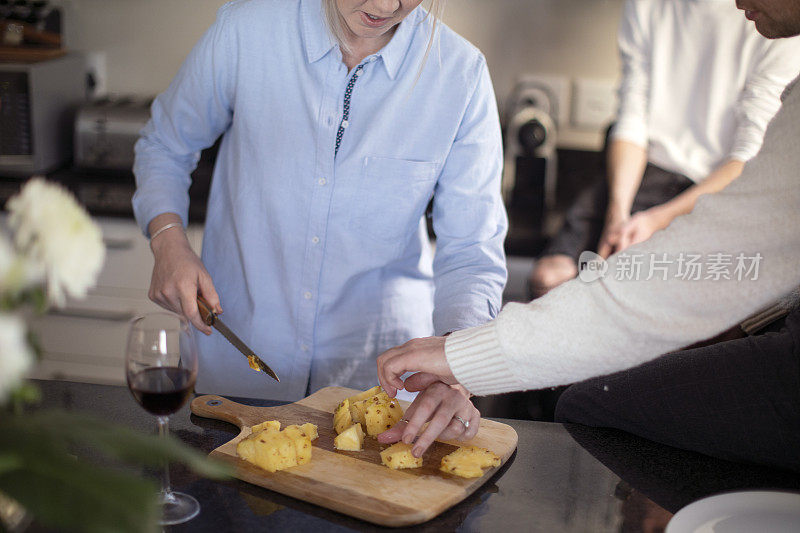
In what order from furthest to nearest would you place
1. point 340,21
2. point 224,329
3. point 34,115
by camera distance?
point 34,115
point 340,21
point 224,329

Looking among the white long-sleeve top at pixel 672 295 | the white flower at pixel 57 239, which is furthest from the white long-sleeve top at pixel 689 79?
the white flower at pixel 57 239

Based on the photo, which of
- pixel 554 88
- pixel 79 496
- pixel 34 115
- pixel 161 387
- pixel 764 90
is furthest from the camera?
pixel 554 88

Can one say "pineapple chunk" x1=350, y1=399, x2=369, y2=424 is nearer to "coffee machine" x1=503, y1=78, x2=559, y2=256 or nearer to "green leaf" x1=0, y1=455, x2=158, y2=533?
"green leaf" x1=0, y1=455, x2=158, y2=533

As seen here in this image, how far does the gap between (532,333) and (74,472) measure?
1.96 ft

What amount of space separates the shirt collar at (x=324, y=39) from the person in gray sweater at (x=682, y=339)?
21.7 inches

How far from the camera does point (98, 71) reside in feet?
8.95

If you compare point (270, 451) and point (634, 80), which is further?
point (634, 80)

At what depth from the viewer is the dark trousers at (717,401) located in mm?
1011

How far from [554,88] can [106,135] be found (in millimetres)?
1437

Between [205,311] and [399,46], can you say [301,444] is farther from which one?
[399,46]

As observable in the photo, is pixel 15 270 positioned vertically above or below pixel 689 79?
above

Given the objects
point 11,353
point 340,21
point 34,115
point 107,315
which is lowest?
point 107,315

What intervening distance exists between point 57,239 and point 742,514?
776mm

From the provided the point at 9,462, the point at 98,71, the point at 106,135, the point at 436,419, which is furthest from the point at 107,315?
the point at 9,462
